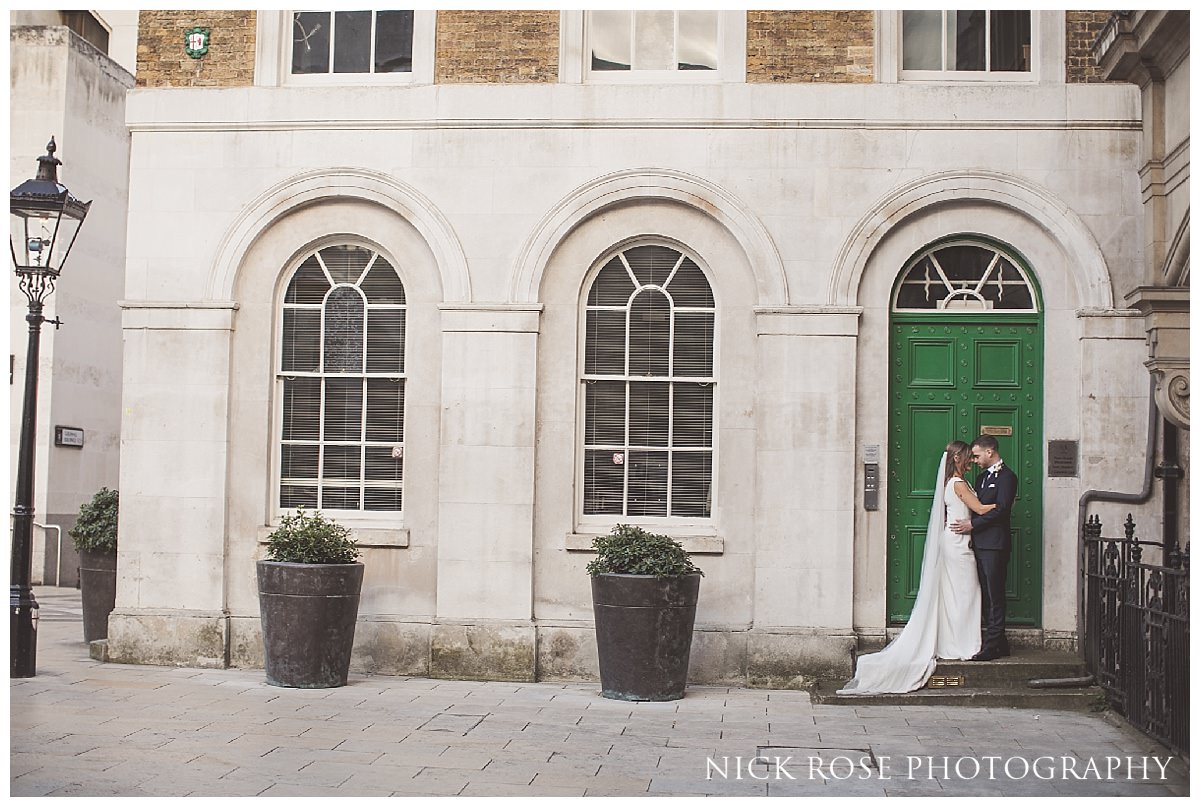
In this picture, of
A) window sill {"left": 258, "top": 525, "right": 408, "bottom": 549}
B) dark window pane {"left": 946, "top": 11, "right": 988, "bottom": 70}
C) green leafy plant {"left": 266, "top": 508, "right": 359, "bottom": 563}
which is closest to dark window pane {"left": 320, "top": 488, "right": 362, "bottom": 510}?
window sill {"left": 258, "top": 525, "right": 408, "bottom": 549}

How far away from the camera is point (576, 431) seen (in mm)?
12391

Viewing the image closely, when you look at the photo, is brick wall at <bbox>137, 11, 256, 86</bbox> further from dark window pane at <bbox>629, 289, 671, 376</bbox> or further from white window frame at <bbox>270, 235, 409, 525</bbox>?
dark window pane at <bbox>629, 289, 671, 376</bbox>

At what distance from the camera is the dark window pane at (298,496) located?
41.8 ft

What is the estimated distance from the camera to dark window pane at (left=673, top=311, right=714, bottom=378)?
1240 cm

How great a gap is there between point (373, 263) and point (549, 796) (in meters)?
6.31

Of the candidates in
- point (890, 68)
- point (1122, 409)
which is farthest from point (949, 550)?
point (890, 68)

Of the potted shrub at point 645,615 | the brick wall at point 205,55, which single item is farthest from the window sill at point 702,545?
the brick wall at point 205,55

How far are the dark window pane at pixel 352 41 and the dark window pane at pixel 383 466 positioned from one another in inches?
138

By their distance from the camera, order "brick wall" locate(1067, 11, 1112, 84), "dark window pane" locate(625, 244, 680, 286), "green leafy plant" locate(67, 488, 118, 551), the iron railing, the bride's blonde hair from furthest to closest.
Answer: "green leafy plant" locate(67, 488, 118, 551), "dark window pane" locate(625, 244, 680, 286), "brick wall" locate(1067, 11, 1112, 84), the bride's blonde hair, the iron railing

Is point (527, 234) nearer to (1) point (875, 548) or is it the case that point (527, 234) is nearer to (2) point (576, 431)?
(2) point (576, 431)

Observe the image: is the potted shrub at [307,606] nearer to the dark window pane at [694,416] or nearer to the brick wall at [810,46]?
the dark window pane at [694,416]

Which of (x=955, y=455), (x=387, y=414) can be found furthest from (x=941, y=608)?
(x=387, y=414)

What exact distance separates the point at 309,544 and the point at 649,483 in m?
3.01

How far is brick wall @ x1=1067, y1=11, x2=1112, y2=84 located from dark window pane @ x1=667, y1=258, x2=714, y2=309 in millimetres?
3589
